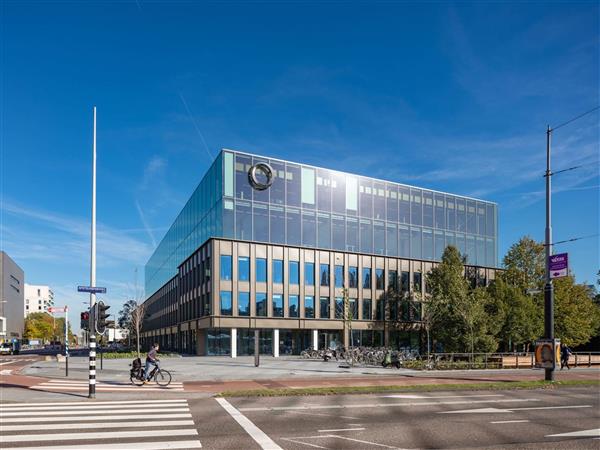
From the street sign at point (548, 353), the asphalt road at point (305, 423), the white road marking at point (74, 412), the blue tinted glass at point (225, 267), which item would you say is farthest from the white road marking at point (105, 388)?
A: the blue tinted glass at point (225, 267)

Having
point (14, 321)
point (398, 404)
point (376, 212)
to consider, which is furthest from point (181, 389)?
point (14, 321)

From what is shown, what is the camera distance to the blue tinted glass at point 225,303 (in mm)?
50531

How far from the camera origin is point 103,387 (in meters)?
22.0

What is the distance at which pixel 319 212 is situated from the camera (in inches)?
2231

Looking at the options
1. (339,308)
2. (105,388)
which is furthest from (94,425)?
(339,308)

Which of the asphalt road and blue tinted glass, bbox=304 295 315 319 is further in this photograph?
blue tinted glass, bbox=304 295 315 319

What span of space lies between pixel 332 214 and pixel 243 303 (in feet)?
45.2

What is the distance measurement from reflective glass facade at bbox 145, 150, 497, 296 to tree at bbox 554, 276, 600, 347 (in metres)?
15.5

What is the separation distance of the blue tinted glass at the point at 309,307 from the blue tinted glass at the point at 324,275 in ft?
6.47

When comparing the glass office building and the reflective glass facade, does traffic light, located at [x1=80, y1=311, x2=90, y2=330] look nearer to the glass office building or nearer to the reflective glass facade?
the glass office building

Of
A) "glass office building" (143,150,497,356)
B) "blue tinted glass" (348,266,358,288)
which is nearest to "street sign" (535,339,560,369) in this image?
"glass office building" (143,150,497,356)

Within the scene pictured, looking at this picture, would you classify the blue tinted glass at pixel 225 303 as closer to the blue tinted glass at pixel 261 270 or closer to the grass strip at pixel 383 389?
the blue tinted glass at pixel 261 270

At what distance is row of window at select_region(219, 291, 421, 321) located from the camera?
5103 centimetres

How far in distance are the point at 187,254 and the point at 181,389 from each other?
45531 mm
